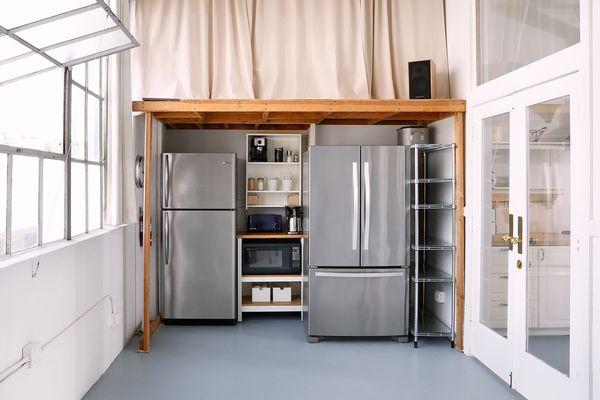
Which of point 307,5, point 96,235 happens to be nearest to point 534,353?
point 96,235

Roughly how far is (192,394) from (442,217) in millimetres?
2848

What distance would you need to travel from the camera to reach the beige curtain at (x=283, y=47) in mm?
4742

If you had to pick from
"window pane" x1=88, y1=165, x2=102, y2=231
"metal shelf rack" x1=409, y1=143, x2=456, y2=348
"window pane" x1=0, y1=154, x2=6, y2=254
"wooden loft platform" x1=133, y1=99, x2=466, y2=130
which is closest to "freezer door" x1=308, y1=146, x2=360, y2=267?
"wooden loft platform" x1=133, y1=99, x2=466, y2=130

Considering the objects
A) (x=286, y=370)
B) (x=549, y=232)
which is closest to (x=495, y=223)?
(x=549, y=232)

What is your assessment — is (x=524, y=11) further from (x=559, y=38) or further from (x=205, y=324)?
(x=205, y=324)

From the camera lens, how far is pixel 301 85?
15.9ft

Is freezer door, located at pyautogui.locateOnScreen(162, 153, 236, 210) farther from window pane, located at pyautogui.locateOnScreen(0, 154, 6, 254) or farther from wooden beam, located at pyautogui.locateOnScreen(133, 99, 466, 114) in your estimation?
window pane, located at pyautogui.locateOnScreen(0, 154, 6, 254)

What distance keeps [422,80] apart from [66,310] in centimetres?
347

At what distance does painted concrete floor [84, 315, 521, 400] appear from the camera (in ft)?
10.8

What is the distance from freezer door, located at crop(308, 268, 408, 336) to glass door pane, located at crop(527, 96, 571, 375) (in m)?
1.37

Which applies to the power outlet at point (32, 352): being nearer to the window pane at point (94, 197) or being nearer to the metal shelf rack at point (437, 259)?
the window pane at point (94, 197)

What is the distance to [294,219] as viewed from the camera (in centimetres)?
523

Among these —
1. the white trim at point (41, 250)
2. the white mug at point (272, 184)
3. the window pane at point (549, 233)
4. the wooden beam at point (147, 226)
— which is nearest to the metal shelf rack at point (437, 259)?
the window pane at point (549, 233)

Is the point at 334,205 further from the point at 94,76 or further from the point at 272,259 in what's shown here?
the point at 94,76
